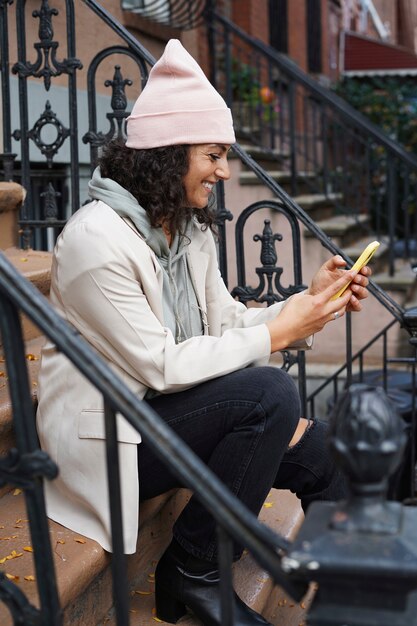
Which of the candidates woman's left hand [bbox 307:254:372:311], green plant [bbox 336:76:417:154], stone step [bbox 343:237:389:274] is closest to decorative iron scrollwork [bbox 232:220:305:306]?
woman's left hand [bbox 307:254:372:311]

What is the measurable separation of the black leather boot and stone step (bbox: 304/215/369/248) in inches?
171

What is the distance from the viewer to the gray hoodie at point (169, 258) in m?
2.40

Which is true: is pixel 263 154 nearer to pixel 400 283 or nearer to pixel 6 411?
pixel 400 283

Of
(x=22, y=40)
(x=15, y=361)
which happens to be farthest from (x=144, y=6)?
(x=15, y=361)

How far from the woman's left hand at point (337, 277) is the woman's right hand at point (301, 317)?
13cm

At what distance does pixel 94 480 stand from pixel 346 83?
458 inches

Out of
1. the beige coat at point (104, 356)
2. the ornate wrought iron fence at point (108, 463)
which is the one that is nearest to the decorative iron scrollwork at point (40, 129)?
the beige coat at point (104, 356)

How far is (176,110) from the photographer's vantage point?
7.95 ft

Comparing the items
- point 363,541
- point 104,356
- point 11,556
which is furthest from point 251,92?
point 363,541

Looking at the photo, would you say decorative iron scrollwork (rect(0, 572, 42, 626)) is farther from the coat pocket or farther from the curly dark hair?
the curly dark hair

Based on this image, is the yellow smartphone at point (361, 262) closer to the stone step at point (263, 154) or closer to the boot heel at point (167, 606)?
the boot heel at point (167, 606)

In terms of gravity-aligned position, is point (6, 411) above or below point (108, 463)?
below

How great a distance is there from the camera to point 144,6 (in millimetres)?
6199

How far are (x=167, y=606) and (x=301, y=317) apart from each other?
2.85ft
